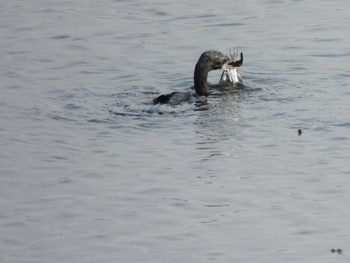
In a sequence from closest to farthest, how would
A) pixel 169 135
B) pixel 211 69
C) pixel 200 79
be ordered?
pixel 169 135 < pixel 200 79 < pixel 211 69

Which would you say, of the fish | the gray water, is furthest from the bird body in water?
the gray water

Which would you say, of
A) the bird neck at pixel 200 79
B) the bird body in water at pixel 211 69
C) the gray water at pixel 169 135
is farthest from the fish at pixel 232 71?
the bird neck at pixel 200 79

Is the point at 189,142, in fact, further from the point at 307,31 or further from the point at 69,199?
the point at 307,31

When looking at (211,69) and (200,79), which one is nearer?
(200,79)

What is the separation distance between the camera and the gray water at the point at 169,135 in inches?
417

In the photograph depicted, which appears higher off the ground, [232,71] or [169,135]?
[232,71]

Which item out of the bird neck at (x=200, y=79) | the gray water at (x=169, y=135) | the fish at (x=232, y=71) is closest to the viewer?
the gray water at (x=169, y=135)

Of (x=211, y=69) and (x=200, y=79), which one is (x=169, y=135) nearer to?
(x=200, y=79)

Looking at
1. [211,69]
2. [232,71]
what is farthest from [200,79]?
[232,71]

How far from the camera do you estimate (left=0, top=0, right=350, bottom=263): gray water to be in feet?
34.8

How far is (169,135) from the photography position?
556 inches

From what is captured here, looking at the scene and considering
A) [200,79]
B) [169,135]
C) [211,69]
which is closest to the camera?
[169,135]

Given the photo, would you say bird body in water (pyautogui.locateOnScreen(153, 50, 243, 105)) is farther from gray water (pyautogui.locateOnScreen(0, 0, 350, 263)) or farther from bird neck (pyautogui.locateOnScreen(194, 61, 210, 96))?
gray water (pyautogui.locateOnScreen(0, 0, 350, 263))

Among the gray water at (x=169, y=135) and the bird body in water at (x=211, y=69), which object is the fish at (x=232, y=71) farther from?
the gray water at (x=169, y=135)
